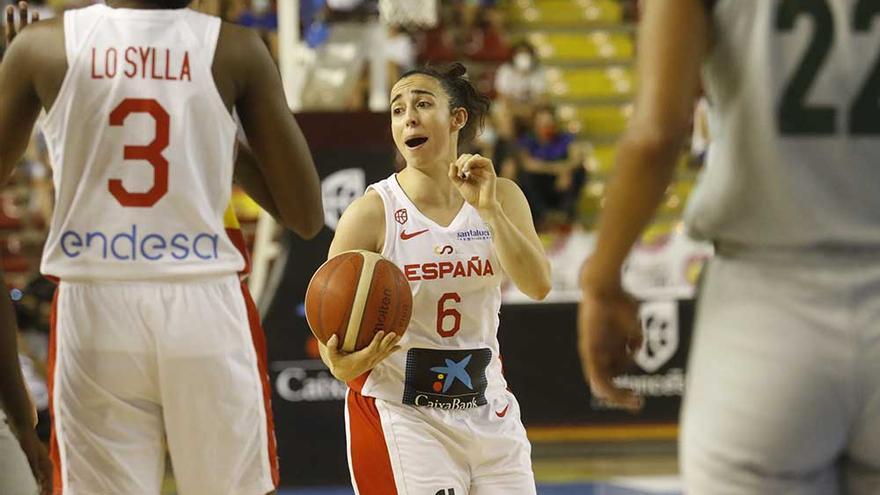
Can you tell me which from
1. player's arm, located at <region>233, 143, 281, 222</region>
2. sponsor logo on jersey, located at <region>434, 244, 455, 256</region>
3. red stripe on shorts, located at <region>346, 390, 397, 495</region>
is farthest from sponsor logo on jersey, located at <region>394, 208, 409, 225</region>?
player's arm, located at <region>233, 143, 281, 222</region>

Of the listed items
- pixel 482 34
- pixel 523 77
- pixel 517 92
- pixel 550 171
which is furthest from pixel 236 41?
pixel 482 34

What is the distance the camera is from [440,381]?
4.38 meters

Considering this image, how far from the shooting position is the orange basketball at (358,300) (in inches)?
160

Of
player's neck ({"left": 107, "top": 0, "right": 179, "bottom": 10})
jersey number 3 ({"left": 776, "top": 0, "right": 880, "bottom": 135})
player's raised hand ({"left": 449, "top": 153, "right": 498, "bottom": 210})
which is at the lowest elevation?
player's raised hand ({"left": 449, "top": 153, "right": 498, "bottom": 210})

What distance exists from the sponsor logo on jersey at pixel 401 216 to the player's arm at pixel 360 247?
0.04 m

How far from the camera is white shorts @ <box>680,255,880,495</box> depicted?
221 cm

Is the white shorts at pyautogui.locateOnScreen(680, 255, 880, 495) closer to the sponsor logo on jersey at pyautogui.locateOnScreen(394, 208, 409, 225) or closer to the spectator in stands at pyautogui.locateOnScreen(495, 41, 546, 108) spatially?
the sponsor logo on jersey at pyautogui.locateOnScreen(394, 208, 409, 225)

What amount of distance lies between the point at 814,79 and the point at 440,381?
2.33m

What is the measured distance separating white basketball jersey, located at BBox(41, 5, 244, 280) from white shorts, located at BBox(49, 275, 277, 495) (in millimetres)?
85

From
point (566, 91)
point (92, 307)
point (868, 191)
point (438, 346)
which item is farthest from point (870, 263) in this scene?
point (566, 91)

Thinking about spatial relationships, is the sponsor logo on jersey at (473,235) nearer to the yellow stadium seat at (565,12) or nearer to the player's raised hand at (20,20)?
the player's raised hand at (20,20)

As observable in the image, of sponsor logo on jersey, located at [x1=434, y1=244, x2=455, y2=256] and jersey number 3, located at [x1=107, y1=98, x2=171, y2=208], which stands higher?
jersey number 3, located at [x1=107, y1=98, x2=171, y2=208]

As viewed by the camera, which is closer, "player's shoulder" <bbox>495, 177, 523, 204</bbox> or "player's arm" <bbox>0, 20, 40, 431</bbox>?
"player's arm" <bbox>0, 20, 40, 431</bbox>

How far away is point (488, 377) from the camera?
4496mm
